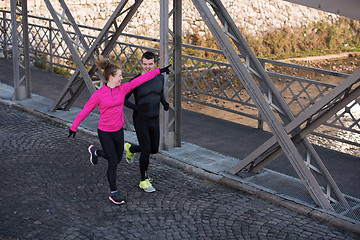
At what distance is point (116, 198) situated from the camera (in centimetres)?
720

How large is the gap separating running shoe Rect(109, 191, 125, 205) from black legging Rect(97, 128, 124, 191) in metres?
0.07

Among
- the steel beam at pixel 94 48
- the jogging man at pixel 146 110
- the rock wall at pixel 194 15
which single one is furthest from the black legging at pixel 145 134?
the rock wall at pixel 194 15

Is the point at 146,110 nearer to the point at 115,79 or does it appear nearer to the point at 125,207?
the point at 115,79

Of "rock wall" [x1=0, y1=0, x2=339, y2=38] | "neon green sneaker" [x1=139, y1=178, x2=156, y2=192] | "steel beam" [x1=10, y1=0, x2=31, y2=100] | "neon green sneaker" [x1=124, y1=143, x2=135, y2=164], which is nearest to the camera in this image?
"neon green sneaker" [x1=139, y1=178, x2=156, y2=192]

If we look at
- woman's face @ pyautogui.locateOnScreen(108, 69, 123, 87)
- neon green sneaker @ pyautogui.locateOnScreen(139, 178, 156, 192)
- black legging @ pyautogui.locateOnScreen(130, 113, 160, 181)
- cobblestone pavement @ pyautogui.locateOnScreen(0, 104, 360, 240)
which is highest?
woman's face @ pyautogui.locateOnScreen(108, 69, 123, 87)

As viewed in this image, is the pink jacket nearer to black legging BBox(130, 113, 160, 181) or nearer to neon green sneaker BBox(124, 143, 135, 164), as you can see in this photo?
black legging BBox(130, 113, 160, 181)

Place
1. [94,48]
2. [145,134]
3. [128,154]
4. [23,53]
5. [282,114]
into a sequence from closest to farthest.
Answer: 1. [145,134]
2. [282,114]
3. [128,154]
4. [94,48]
5. [23,53]

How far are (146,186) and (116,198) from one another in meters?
0.56

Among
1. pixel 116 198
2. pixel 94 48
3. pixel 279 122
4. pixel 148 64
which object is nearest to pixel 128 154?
pixel 116 198

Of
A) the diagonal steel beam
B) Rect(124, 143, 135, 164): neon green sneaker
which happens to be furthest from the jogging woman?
the diagonal steel beam

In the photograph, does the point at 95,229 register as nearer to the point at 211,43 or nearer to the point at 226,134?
the point at 226,134

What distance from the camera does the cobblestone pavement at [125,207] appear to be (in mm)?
6453

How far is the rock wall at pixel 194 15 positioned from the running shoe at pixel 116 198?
13.9m

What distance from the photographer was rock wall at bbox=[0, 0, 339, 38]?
21.3 meters
